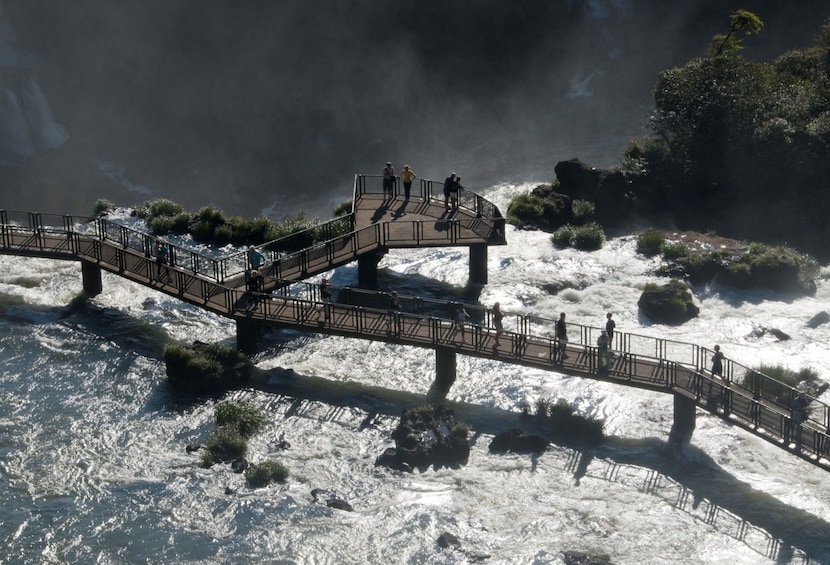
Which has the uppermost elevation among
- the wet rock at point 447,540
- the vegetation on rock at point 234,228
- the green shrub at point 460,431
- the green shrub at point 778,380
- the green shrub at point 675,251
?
the vegetation on rock at point 234,228

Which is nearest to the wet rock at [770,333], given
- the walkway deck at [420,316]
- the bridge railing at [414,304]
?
the bridge railing at [414,304]

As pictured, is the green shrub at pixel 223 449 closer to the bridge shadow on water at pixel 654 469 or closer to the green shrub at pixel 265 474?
the green shrub at pixel 265 474

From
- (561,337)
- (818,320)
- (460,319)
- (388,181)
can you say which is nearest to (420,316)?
(460,319)

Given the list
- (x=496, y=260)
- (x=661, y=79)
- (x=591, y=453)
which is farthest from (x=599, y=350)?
(x=661, y=79)

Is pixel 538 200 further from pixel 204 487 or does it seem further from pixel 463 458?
pixel 204 487

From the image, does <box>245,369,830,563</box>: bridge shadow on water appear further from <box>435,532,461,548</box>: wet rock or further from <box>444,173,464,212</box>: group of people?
<box>444,173,464,212</box>: group of people
